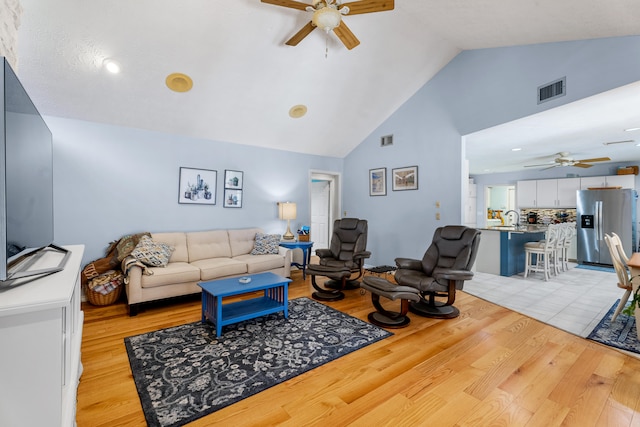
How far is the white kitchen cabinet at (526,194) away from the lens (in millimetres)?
7672

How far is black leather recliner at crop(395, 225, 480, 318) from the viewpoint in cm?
327

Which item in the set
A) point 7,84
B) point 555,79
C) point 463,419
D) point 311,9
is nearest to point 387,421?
point 463,419

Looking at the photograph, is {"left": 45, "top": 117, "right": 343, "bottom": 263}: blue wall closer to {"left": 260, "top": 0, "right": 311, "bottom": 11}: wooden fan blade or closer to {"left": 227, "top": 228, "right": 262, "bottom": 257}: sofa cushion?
{"left": 227, "top": 228, "right": 262, "bottom": 257}: sofa cushion

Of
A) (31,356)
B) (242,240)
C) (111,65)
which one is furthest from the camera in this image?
(242,240)

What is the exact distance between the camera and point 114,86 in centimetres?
348

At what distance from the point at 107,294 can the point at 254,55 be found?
3455 millimetres

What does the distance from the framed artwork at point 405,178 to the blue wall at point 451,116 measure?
0.09 m

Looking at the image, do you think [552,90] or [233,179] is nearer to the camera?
[552,90]

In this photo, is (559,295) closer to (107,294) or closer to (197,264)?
(197,264)

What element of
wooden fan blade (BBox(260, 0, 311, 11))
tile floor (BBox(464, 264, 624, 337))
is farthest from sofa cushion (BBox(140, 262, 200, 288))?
tile floor (BBox(464, 264, 624, 337))

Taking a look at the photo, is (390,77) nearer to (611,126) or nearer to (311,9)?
(311,9)

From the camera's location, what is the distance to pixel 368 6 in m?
2.59

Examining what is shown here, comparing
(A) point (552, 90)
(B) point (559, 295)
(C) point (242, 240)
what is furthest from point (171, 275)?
(B) point (559, 295)

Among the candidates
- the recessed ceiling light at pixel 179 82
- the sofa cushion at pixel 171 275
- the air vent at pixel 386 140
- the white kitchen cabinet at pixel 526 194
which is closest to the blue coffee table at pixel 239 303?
the sofa cushion at pixel 171 275
